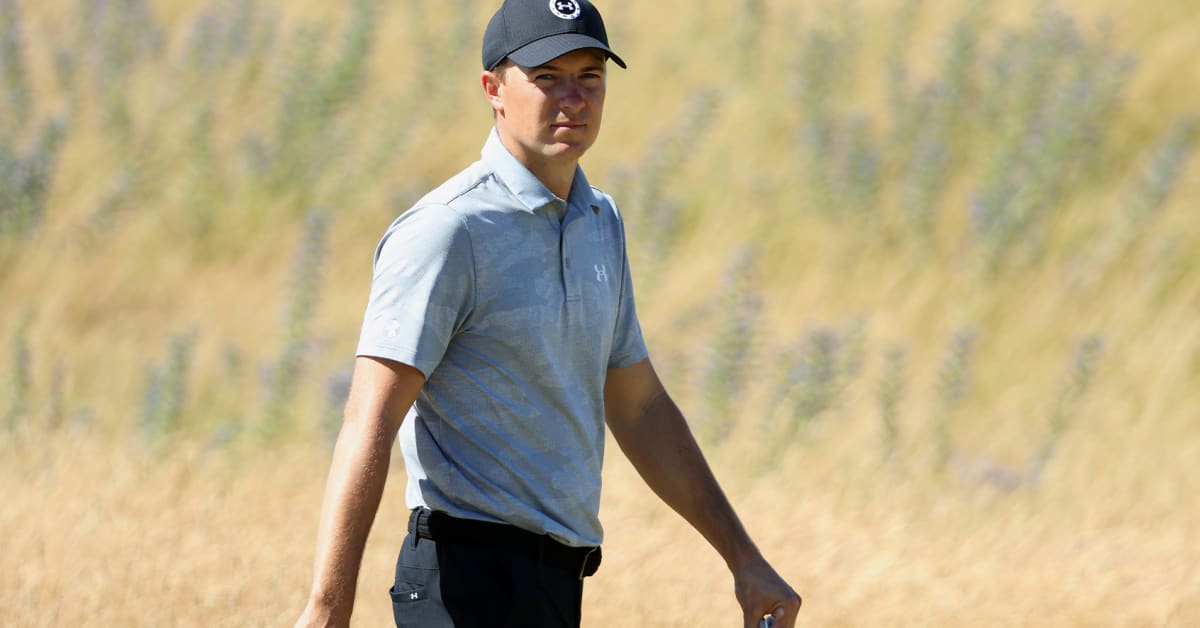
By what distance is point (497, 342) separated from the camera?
105 inches

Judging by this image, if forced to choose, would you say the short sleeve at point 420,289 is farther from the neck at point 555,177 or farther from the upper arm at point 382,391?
the neck at point 555,177

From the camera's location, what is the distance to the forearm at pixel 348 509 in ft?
7.72

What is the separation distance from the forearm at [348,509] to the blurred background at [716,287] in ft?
7.30

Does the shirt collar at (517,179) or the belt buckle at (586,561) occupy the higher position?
the shirt collar at (517,179)

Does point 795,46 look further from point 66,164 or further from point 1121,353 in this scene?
point 66,164

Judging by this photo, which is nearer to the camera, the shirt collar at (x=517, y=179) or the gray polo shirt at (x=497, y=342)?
the gray polo shirt at (x=497, y=342)

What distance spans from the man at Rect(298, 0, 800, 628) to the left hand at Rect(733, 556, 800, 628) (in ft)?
1.08

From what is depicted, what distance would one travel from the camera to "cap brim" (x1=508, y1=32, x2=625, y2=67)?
2.70 metres

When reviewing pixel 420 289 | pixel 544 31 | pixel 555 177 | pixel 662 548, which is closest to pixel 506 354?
pixel 420 289

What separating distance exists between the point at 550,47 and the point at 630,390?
79cm

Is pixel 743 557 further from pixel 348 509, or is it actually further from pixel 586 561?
pixel 348 509

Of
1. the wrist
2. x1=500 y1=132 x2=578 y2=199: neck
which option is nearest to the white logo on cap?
x1=500 y1=132 x2=578 y2=199: neck

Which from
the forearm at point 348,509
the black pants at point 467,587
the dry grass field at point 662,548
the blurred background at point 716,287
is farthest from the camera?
the blurred background at point 716,287

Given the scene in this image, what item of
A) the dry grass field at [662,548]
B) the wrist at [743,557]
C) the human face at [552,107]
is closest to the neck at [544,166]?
the human face at [552,107]
